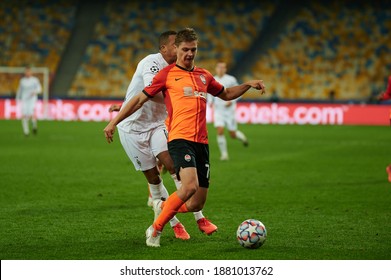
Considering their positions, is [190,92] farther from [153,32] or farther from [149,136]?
[153,32]

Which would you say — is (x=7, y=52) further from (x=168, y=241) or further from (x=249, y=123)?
(x=168, y=241)

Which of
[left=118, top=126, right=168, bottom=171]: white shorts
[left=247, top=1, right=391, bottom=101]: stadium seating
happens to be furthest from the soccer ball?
[left=247, top=1, right=391, bottom=101]: stadium seating

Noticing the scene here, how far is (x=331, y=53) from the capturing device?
42094mm

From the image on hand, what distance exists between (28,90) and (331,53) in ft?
63.6

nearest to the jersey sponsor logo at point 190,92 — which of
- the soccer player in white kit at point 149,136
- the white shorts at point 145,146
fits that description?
the soccer player in white kit at point 149,136

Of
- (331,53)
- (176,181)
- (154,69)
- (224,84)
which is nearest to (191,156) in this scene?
(176,181)

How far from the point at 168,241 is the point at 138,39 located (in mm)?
35905

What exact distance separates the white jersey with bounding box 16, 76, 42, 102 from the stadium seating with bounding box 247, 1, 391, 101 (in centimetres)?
1597

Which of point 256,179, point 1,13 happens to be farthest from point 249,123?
point 256,179

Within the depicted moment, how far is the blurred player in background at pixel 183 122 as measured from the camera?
303 inches

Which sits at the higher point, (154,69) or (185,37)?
(185,37)

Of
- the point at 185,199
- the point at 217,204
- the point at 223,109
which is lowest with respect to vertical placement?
the point at 217,204

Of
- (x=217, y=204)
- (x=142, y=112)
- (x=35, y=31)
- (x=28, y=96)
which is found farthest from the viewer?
(x=35, y=31)

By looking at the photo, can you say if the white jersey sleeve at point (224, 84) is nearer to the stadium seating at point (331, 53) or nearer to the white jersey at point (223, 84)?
the white jersey at point (223, 84)
